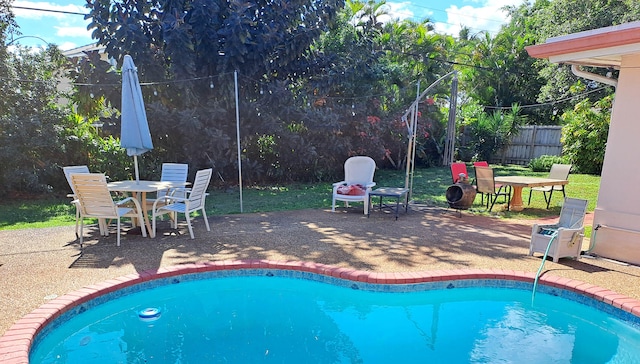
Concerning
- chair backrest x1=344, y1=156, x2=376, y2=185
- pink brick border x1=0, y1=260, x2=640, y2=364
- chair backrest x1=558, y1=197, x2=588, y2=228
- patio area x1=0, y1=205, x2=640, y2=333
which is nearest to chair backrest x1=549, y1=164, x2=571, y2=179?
patio area x1=0, y1=205, x2=640, y2=333

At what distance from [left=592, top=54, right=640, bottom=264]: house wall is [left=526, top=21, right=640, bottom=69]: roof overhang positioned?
318mm

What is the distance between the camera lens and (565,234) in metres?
4.63

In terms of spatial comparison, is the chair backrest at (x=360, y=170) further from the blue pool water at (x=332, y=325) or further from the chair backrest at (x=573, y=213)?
the blue pool water at (x=332, y=325)

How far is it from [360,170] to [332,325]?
4579mm

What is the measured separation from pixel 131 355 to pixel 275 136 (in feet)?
28.0

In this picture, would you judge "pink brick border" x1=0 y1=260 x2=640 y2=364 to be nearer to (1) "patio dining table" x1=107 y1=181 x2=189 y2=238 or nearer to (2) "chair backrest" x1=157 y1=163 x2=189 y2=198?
(1) "patio dining table" x1=107 y1=181 x2=189 y2=238

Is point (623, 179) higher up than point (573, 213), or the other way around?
point (623, 179)

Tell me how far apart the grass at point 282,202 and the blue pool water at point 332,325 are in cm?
345

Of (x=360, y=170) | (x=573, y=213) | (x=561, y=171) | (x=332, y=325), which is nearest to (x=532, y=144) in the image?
(x=561, y=171)

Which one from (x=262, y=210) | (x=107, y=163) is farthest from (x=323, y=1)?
(x=107, y=163)

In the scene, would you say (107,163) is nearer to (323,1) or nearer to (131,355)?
(323,1)

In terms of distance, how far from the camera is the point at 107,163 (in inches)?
388

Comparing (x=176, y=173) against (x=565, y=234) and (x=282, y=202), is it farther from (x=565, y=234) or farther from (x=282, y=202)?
(x=565, y=234)

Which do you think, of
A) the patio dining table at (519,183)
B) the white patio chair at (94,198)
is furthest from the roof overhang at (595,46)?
the white patio chair at (94,198)
